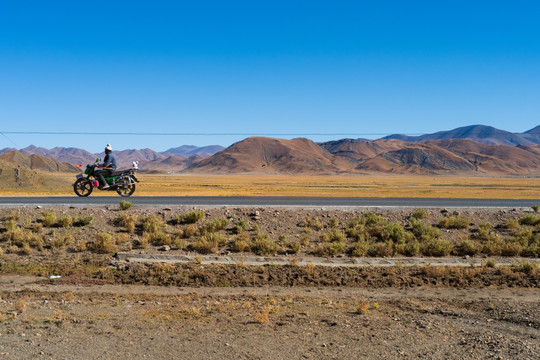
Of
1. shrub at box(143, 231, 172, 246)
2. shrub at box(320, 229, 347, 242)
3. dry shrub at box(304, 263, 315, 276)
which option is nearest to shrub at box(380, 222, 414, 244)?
shrub at box(320, 229, 347, 242)

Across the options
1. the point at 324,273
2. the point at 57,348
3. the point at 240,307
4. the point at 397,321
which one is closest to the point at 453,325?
the point at 397,321

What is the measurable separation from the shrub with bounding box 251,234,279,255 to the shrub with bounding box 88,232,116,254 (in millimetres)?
5006

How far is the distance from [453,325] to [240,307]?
4722 millimetres

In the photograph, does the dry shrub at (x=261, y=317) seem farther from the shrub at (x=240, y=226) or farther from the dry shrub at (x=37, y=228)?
the dry shrub at (x=37, y=228)

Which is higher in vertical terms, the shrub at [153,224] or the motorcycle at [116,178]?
the motorcycle at [116,178]

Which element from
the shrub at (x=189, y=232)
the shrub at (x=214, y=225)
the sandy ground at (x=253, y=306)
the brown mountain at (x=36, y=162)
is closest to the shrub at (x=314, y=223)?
the sandy ground at (x=253, y=306)

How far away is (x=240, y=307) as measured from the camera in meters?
11.2

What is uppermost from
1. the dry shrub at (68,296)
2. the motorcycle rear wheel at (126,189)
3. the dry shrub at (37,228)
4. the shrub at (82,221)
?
the motorcycle rear wheel at (126,189)

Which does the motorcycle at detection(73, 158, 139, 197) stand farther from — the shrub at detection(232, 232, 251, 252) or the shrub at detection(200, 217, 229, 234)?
the shrub at detection(232, 232, 251, 252)

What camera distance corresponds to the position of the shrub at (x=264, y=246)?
17000 millimetres

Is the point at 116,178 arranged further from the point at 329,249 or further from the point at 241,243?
the point at 329,249

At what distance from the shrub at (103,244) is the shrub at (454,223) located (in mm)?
13008

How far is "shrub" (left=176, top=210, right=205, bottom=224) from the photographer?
62.0ft

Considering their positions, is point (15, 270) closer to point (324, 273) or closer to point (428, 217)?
point (324, 273)
